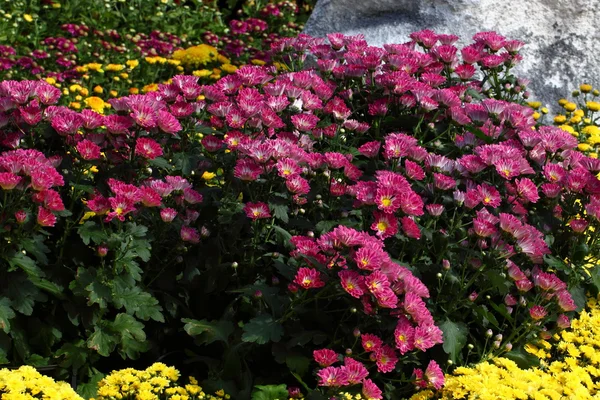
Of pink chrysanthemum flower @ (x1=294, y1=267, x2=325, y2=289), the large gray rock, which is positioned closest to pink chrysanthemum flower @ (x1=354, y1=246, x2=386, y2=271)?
pink chrysanthemum flower @ (x1=294, y1=267, x2=325, y2=289)

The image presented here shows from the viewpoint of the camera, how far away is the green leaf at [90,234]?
277cm

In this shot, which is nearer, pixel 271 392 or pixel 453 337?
pixel 271 392

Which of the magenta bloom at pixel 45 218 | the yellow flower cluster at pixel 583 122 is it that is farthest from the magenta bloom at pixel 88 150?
the yellow flower cluster at pixel 583 122

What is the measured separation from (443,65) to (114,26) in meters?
4.67

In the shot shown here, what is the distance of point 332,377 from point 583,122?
3394mm

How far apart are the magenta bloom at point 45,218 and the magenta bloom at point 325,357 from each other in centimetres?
93

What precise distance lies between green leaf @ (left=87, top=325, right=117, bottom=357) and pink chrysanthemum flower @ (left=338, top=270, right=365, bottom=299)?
878mm

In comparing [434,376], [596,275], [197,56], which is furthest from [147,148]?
[197,56]

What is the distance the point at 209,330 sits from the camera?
9.43ft

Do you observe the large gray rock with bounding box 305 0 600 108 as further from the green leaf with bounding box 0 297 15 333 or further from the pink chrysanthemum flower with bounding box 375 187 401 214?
the green leaf with bounding box 0 297 15 333

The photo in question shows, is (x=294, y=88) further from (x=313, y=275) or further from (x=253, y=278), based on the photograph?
(x=313, y=275)

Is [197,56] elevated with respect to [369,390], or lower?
lower

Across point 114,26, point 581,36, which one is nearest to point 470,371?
point 581,36

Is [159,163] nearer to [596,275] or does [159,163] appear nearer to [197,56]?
[596,275]
